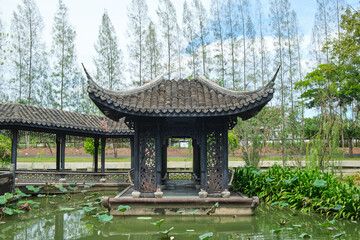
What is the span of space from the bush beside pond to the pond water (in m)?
0.27

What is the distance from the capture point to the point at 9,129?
382 inches

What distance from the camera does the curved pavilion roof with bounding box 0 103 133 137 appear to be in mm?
9223

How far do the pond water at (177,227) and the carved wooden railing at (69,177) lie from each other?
369 centimetres

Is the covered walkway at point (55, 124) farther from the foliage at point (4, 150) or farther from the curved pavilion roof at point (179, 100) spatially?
the curved pavilion roof at point (179, 100)

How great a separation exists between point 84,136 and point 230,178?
22.0 feet

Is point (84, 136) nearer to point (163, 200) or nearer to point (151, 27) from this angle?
point (163, 200)

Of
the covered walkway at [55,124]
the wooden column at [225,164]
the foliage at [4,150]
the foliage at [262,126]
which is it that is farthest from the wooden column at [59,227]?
the foliage at [262,126]

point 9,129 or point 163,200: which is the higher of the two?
point 9,129

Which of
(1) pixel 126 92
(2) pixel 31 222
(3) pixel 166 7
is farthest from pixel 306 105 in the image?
(2) pixel 31 222

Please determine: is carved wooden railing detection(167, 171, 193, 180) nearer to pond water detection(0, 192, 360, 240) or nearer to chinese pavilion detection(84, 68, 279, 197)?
chinese pavilion detection(84, 68, 279, 197)

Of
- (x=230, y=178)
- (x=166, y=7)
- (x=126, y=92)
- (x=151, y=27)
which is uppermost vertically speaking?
(x=166, y=7)

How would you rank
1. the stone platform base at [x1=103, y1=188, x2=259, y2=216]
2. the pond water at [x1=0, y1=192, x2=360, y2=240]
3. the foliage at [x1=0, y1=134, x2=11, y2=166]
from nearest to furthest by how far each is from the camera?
the pond water at [x1=0, y1=192, x2=360, y2=240], the stone platform base at [x1=103, y1=188, x2=259, y2=216], the foliage at [x1=0, y1=134, x2=11, y2=166]

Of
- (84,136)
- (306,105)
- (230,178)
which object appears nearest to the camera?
(230,178)

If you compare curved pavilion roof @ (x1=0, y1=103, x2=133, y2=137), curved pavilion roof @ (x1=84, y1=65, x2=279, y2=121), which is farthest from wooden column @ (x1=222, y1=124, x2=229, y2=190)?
curved pavilion roof @ (x1=0, y1=103, x2=133, y2=137)
